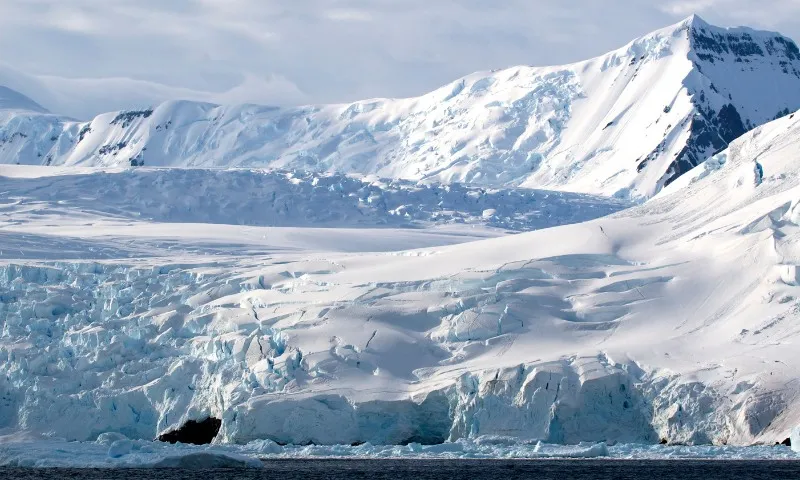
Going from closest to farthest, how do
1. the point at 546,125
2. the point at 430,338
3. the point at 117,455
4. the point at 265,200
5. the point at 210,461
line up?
the point at 210,461 → the point at 117,455 → the point at 430,338 → the point at 265,200 → the point at 546,125

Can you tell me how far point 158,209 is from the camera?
88438mm

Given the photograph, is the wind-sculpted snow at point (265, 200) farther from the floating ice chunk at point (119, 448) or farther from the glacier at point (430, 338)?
the floating ice chunk at point (119, 448)

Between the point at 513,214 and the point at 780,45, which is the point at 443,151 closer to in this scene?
the point at 780,45

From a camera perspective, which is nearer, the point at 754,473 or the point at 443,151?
the point at 754,473

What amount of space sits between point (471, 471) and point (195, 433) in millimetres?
11124

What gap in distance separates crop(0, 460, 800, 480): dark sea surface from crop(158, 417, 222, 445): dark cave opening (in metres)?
4.70

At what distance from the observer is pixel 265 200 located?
92.2 meters

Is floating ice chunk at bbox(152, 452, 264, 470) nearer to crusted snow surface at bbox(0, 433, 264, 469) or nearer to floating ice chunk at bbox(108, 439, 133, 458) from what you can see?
crusted snow surface at bbox(0, 433, 264, 469)

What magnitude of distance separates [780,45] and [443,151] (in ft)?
153

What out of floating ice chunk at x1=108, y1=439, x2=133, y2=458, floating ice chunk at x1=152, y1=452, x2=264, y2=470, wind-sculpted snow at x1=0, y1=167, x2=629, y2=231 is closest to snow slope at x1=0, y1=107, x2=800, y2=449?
floating ice chunk at x1=108, y1=439, x2=133, y2=458

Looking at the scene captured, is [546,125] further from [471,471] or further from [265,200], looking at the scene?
[471,471]

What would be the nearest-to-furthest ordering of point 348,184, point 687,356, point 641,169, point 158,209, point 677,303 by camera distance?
point 687,356 → point 677,303 → point 158,209 → point 348,184 → point 641,169

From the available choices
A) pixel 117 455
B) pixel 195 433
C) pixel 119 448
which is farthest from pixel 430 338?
pixel 117 455

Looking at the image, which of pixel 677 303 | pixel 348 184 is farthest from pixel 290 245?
pixel 677 303
